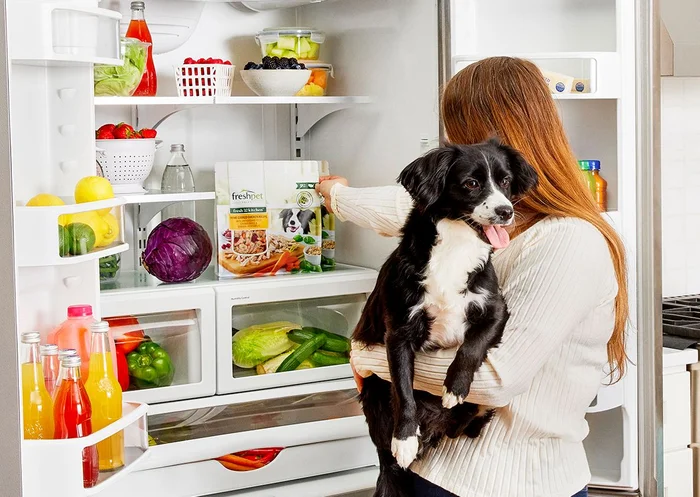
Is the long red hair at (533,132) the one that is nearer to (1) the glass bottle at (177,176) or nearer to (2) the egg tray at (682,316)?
(1) the glass bottle at (177,176)

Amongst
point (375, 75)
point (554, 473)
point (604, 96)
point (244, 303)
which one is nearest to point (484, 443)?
point (554, 473)

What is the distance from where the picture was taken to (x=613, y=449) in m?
2.44

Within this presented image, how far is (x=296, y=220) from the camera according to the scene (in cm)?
248

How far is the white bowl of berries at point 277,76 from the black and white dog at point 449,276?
106cm

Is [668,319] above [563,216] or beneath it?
beneath

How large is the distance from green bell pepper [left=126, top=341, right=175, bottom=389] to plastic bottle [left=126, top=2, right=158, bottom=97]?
0.62 m

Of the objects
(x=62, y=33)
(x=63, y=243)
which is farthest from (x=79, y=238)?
(x=62, y=33)

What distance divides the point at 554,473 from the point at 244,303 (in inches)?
40.3

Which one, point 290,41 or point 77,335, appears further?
point 290,41

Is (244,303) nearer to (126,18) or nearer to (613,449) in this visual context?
(126,18)

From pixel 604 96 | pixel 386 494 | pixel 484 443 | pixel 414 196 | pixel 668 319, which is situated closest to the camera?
pixel 414 196

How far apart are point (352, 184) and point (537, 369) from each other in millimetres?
1286

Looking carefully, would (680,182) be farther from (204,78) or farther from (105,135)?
(105,135)

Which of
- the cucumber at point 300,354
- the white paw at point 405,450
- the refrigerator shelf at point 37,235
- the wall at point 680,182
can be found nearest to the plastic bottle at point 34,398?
the refrigerator shelf at point 37,235
